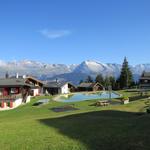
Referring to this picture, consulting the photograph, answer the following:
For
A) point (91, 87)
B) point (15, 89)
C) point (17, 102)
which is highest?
point (91, 87)

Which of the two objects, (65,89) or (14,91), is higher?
(65,89)

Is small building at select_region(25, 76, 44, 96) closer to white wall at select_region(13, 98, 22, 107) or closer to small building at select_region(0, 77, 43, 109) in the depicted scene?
small building at select_region(0, 77, 43, 109)

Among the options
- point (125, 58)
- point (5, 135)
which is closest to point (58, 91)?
point (125, 58)

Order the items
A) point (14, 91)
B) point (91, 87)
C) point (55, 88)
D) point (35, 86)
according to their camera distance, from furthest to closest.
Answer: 1. point (91, 87)
2. point (55, 88)
3. point (35, 86)
4. point (14, 91)

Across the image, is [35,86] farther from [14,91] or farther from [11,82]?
[14,91]

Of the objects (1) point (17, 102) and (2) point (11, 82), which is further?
(2) point (11, 82)

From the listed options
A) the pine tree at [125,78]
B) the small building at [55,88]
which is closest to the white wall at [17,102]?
the small building at [55,88]

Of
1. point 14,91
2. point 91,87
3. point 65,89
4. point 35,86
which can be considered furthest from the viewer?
point 91,87

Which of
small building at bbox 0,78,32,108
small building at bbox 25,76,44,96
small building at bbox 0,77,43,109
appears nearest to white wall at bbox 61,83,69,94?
small building at bbox 25,76,44,96

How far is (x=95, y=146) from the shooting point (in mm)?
18109

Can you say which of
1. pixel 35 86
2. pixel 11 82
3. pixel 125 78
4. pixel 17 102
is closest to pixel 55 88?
pixel 35 86

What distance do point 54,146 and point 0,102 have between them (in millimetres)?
52025

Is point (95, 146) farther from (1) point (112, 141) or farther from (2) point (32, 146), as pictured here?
(2) point (32, 146)

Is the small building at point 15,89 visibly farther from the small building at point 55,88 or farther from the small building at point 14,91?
the small building at point 55,88
